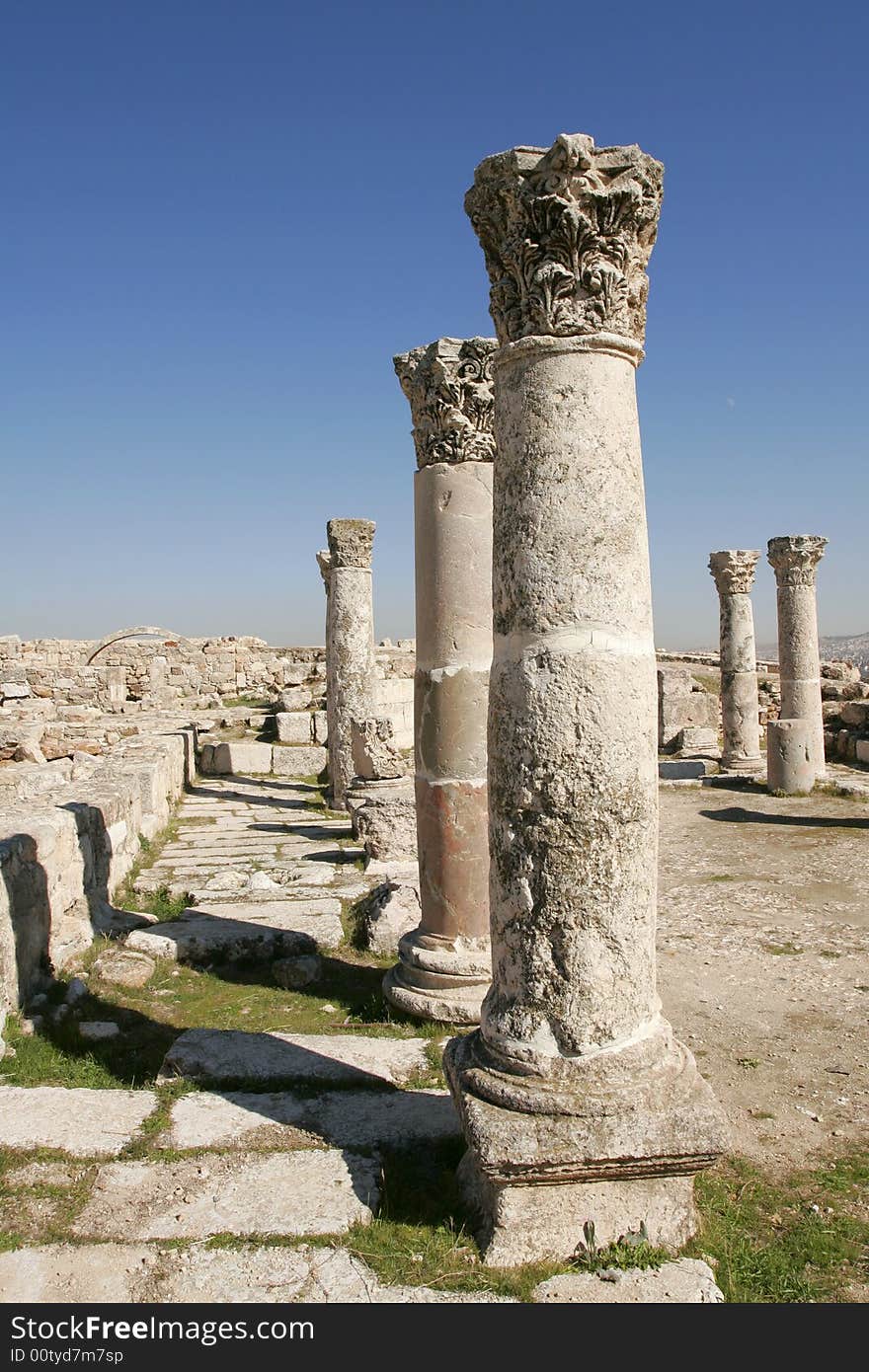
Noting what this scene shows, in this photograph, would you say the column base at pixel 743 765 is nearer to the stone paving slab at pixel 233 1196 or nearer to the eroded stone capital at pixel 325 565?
the eroded stone capital at pixel 325 565

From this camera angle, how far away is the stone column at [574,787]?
3156mm

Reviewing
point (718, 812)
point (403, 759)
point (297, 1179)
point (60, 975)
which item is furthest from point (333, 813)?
point (297, 1179)

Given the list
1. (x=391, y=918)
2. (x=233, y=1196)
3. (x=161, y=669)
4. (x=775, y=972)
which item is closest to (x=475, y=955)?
(x=391, y=918)

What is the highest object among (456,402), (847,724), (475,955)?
(456,402)

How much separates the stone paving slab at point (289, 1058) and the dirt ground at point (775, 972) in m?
1.60

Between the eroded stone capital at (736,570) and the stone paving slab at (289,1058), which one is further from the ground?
the eroded stone capital at (736,570)

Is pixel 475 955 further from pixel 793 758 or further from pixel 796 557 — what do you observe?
pixel 796 557

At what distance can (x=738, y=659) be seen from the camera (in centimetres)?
1844

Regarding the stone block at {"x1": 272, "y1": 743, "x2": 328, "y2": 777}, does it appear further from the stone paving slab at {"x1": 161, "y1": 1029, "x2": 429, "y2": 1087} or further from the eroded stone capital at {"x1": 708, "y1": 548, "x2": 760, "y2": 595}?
the stone paving slab at {"x1": 161, "y1": 1029, "x2": 429, "y2": 1087}

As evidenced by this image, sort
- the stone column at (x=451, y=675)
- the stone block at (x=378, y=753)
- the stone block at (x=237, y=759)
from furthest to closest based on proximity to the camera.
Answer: the stone block at (x=237, y=759) → the stone block at (x=378, y=753) → the stone column at (x=451, y=675)

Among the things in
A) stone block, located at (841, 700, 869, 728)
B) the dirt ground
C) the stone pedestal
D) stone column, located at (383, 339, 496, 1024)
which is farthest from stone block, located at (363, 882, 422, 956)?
stone block, located at (841, 700, 869, 728)

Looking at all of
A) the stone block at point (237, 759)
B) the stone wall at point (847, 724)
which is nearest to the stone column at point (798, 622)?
the stone wall at point (847, 724)

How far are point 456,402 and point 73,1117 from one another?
4.28 metres

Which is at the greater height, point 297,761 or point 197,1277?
point 297,761
